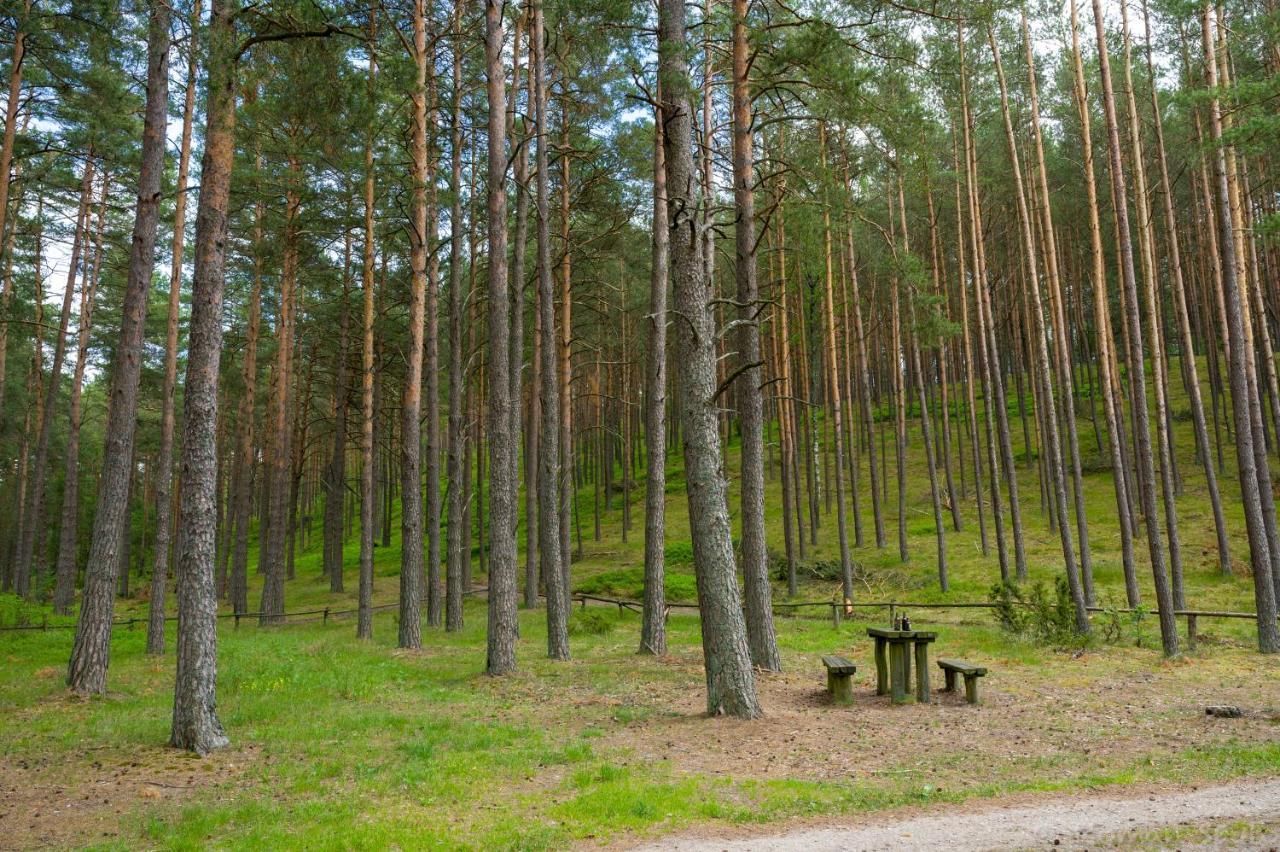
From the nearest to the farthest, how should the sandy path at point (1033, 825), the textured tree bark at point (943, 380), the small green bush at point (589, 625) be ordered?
the sandy path at point (1033, 825)
the small green bush at point (589, 625)
the textured tree bark at point (943, 380)

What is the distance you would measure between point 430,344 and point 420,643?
6948 mm

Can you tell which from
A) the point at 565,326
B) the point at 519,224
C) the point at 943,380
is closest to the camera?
the point at 519,224

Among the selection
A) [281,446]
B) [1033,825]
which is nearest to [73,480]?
[281,446]

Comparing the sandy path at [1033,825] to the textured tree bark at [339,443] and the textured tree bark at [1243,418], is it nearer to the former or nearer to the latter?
the textured tree bark at [1243,418]

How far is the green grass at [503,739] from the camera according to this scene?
5.45 m

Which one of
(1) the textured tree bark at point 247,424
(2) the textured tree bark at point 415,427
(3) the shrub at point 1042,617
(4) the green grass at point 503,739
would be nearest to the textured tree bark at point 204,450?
(4) the green grass at point 503,739

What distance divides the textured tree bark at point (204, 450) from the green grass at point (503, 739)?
52 cm

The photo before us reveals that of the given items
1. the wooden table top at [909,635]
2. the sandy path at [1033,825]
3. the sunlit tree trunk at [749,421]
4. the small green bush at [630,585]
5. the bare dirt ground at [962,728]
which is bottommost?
the bare dirt ground at [962,728]

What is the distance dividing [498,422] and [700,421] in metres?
4.48

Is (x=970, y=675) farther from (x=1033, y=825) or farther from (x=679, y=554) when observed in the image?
(x=679, y=554)

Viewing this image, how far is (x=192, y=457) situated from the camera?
740 centimetres

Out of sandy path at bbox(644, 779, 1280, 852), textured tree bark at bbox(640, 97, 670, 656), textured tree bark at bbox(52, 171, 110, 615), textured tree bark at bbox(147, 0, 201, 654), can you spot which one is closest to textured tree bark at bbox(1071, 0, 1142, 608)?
textured tree bark at bbox(640, 97, 670, 656)

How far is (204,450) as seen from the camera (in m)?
7.51

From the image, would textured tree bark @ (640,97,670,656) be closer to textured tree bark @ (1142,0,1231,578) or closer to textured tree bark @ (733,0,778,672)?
textured tree bark @ (733,0,778,672)
